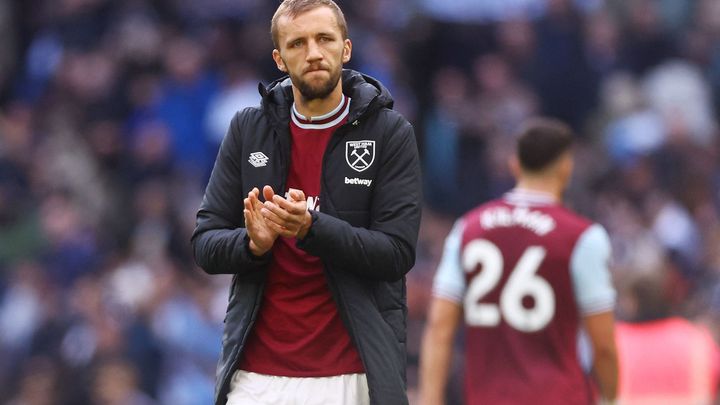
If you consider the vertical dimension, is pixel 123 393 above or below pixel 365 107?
below

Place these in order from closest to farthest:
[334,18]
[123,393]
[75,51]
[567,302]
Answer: [334,18] → [567,302] → [123,393] → [75,51]

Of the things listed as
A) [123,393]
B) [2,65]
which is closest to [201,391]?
[123,393]

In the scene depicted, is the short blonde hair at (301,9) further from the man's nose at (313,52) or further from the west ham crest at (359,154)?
the west ham crest at (359,154)

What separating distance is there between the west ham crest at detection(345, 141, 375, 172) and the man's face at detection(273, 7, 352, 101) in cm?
19

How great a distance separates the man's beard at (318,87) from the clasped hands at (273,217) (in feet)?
1.22

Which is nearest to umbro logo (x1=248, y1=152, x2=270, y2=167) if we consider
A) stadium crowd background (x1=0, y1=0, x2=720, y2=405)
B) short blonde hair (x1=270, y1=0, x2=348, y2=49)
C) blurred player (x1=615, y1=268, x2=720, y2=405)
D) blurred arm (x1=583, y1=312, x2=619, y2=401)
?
short blonde hair (x1=270, y1=0, x2=348, y2=49)

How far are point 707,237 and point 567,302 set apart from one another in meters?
6.93

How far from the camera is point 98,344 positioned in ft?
41.1

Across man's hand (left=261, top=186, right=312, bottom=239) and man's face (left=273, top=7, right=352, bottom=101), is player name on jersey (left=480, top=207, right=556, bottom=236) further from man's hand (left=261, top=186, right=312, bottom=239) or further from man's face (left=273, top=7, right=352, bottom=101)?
man's hand (left=261, top=186, right=312, bottom=239)

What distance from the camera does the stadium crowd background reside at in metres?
13.2

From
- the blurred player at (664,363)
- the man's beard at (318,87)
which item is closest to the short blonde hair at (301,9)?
the man's beard at (318,87)

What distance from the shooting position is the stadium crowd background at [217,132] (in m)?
13.2

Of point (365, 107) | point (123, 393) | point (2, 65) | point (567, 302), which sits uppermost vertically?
point (2, 65)

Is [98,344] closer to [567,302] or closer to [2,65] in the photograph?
[2,65]
